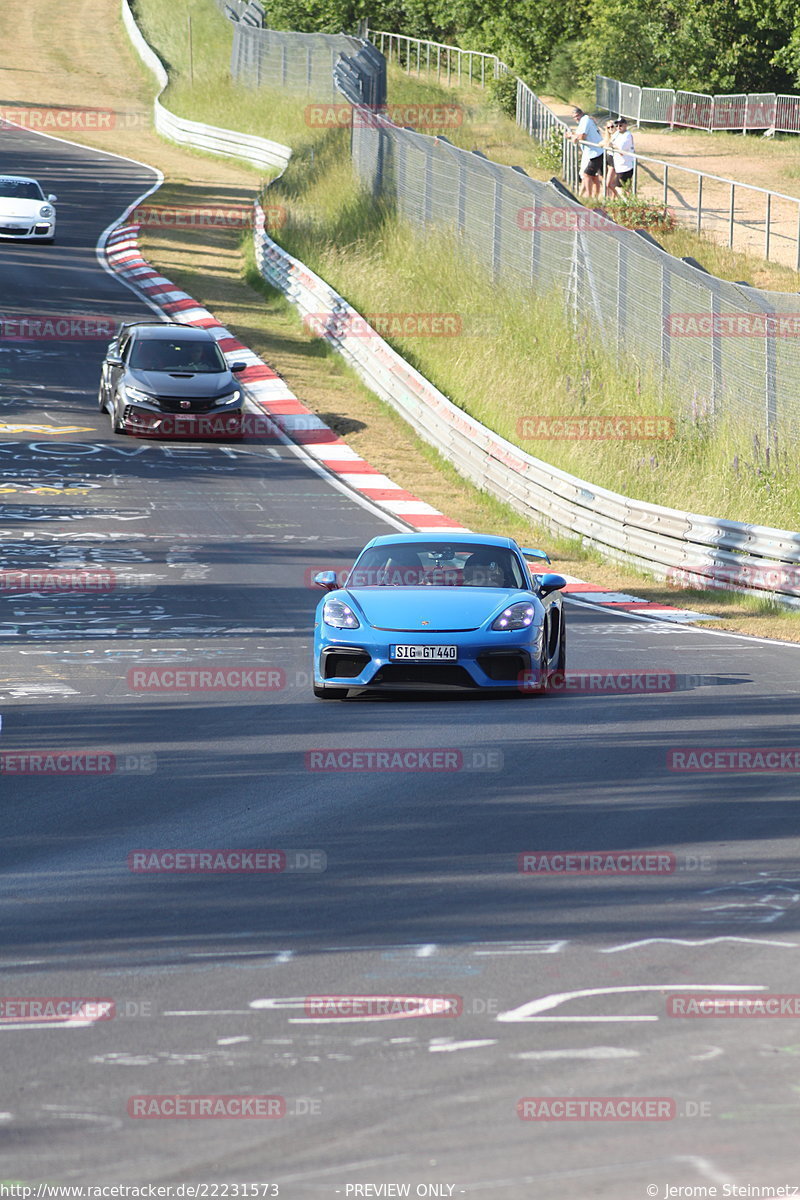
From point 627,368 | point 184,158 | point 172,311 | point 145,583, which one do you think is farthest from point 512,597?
point 184,158

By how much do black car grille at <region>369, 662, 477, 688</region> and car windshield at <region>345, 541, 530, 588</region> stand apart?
3.37ft

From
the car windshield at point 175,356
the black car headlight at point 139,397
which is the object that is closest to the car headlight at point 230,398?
the car windshield at point 175,356

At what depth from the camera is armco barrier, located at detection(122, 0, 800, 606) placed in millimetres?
18875

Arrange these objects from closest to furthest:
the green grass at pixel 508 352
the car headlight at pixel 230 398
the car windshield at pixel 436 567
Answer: the car windshield at pixel 436 567 < the green grass at pixel 508 352 < the car headlight at pixel 230 398

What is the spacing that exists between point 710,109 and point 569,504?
3832 cm

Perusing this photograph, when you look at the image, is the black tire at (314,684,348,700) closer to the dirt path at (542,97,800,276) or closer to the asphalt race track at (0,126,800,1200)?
the asphalt race track at (0,126,800,1200)

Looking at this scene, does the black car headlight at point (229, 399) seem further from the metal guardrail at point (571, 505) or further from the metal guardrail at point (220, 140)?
the metal guardrail at point (220, 140)

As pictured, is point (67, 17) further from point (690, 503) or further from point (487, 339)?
point (690, 503)

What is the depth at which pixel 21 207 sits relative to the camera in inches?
1628

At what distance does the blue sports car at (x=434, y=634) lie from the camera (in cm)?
1265

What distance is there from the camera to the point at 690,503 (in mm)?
22750

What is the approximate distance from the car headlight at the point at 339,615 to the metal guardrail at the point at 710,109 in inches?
1844

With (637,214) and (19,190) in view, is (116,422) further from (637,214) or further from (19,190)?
(19,190)

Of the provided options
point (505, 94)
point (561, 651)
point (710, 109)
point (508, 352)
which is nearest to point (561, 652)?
point (561, 651)
